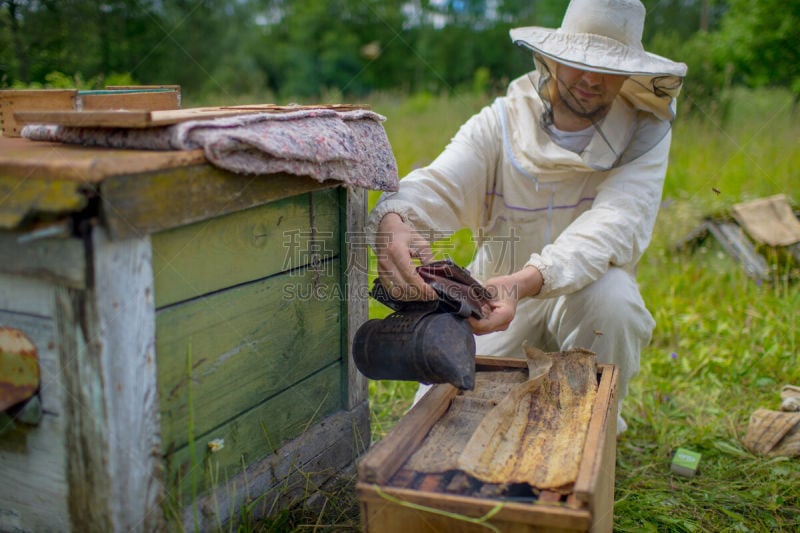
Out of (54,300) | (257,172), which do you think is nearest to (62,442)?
(54,300)

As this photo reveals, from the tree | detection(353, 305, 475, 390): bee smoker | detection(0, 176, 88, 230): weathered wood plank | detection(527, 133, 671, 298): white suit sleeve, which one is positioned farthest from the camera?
the tree

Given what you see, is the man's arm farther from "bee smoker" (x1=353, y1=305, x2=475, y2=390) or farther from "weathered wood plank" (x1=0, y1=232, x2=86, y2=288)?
"weathered wood plank" (x1=0, y1=232, x2=86, y2=288)

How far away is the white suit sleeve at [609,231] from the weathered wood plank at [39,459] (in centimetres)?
139

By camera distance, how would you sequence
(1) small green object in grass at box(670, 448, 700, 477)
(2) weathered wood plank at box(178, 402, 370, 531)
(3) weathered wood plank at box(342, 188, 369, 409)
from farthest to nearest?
(1) small green object in grass at box(670, 448, 700, 477) < (3) weathered wood plank at box(342, 188, 369, 409) < (2) weathered wood plank at box(178, 402, 370, 531)

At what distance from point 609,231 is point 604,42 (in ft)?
2.13

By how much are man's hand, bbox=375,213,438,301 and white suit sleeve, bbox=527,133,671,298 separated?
0.39 meters

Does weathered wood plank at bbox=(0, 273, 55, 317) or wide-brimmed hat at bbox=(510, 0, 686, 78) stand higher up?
wide-brimmed hat at bbox=(510, 0, 686, 78)

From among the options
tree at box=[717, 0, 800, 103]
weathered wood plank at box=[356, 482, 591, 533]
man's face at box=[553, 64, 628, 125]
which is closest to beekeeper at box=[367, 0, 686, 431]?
man's face at box=[553, 64, 628, 125]

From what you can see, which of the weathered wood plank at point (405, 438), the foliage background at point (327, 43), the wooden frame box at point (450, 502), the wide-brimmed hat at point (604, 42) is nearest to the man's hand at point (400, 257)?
the weathered wood plank at point (405, 438)

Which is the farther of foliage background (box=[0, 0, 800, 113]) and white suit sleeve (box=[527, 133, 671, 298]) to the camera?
foliage background (box=[0, 0, 800, 113])

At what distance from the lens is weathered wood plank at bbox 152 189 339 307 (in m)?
1.38

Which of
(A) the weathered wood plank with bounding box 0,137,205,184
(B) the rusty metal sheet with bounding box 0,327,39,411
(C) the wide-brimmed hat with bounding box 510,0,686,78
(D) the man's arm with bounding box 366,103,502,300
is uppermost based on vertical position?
(C) the wide-brimmed hat with bounding box 510,0,686,78

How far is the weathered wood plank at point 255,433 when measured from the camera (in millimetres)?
1466

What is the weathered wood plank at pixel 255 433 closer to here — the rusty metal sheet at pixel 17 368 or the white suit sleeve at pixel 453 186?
the rusty metal sheet at pixel 17 368
